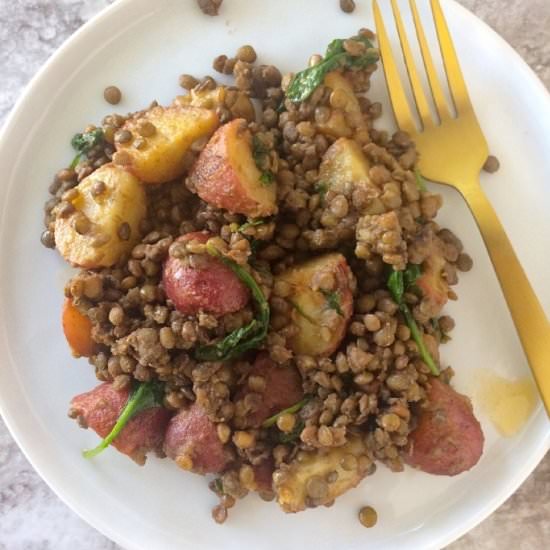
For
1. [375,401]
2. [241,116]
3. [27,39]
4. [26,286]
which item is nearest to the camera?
[375,401]

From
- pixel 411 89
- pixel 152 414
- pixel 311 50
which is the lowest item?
pixel 152 414

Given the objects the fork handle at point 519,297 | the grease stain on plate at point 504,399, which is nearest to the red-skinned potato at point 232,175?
the fork handle at point 519,297

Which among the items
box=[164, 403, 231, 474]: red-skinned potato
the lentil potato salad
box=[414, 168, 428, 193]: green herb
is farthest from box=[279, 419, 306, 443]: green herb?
box=[414, 168, 428, 193]: green herb

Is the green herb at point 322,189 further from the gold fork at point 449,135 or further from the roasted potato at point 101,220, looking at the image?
the roasted potato at point 101,220

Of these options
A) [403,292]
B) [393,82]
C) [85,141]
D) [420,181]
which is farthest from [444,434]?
[85,141]

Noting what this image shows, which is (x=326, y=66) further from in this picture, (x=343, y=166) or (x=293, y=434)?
(x=293, y=434)

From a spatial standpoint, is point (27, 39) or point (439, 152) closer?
point (439, 152)

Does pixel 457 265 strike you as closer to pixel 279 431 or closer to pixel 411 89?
pixel 411 89

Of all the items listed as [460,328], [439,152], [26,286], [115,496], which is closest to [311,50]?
[439,152]
